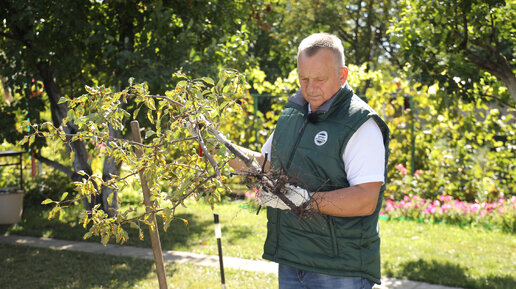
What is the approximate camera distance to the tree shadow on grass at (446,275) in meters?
5.13

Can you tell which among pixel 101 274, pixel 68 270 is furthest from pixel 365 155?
pixel 68 270

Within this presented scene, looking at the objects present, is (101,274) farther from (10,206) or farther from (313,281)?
(313,281)

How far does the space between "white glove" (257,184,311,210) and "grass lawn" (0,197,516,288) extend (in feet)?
9.67

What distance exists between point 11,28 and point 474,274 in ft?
20.7

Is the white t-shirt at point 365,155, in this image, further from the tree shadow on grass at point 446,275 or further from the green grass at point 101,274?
the tree shadow on grass at point 446,275

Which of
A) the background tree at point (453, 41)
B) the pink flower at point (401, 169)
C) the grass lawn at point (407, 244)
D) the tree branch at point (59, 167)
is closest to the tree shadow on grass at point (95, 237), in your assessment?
the grass lawn at point (407, 244)

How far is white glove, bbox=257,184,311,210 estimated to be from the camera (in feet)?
7.18

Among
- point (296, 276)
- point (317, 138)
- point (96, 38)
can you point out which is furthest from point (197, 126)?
point (96, 38)

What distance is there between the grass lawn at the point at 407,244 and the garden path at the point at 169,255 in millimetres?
164

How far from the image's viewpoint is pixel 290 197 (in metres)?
2.20

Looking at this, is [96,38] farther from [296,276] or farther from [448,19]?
[296,276]

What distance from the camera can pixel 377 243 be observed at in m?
2.40

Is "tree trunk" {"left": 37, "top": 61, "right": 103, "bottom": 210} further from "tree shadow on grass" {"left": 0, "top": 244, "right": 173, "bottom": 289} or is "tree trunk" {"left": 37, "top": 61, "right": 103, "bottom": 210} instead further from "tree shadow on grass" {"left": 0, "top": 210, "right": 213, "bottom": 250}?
"tree shadow on grass" {"left": 0, "top": 244, "right": 173, "bottom": 289}

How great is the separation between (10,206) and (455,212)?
671 centimetres
